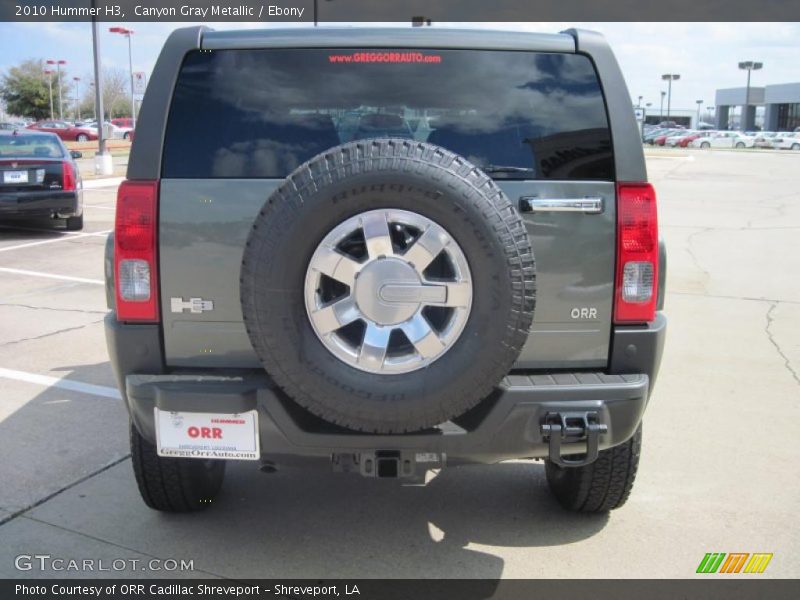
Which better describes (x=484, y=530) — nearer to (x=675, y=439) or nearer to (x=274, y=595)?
(x=274, y=595)

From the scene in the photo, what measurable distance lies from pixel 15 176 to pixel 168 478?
9686 mm

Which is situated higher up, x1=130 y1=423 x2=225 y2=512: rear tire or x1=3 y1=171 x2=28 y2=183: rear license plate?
x1=3 y1=171 x2=28 y2=183: rear license plate

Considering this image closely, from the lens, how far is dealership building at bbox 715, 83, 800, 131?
102 metres

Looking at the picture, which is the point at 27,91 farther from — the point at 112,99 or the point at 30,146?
the point at 30,146

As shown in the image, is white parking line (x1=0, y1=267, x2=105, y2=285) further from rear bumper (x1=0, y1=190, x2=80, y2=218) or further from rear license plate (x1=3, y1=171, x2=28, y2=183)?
rear license plate (x1=3, y1=171, x2=28, y2=183)

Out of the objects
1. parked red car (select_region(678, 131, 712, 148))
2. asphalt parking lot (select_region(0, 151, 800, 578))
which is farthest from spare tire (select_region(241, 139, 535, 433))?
parked red car (select_region(678, 131, 712, 148))

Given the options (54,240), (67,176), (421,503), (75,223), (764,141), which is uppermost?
(764,141)

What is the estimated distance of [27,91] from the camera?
84188 mm

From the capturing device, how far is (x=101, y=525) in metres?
3.49

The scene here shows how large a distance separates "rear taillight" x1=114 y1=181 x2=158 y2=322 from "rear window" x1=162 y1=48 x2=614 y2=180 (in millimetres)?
188

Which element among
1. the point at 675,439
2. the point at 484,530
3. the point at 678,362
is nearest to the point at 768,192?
the point at 678,362

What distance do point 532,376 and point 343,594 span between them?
3.64ft

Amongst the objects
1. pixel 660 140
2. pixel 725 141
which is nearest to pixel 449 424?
pixel 660 140

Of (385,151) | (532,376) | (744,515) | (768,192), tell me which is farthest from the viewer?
(768,192)
